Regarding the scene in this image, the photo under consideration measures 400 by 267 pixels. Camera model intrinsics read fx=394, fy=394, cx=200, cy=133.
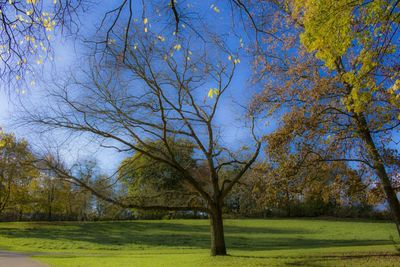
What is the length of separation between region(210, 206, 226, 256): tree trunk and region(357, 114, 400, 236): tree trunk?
745cm

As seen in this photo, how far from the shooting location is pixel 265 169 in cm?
1552

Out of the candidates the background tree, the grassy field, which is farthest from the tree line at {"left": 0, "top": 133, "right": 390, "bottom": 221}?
the background tree

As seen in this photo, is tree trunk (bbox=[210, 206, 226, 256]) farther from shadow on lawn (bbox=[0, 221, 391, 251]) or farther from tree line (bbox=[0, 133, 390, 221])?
shadow on lawn (bbox=[0, 221, 391, 251])

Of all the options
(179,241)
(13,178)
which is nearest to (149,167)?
(179,241)

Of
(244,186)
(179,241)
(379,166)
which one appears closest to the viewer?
(379,166)

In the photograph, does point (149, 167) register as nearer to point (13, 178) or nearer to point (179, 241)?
point (179, 241)

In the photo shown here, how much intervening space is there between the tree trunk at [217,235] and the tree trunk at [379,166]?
745cm

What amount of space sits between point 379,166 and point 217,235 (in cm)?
799

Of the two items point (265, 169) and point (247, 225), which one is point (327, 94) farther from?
point (247, 225)

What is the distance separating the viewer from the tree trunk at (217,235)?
59.2 feet

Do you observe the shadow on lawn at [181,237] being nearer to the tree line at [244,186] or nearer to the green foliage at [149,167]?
the tree line at [244,186]

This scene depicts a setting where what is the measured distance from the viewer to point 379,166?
45.3 feet

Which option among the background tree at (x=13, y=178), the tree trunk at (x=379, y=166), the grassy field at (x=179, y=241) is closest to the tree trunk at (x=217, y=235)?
the grassy field at (x=179, y=241)

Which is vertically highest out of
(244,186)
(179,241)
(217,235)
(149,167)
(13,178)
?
(13,178)
